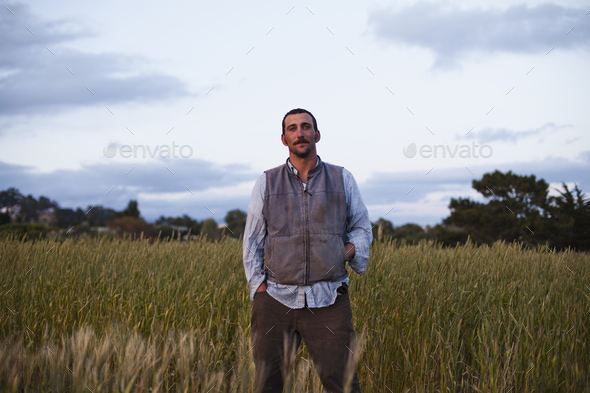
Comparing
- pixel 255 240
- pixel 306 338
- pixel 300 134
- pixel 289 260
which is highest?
pixel 300 134

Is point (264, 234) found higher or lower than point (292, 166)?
lower

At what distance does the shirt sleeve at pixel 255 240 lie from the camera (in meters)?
2.60

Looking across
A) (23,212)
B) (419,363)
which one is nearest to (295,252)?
(419,363)

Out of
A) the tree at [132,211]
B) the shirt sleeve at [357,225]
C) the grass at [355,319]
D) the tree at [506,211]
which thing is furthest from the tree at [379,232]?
the tree at [132,211]

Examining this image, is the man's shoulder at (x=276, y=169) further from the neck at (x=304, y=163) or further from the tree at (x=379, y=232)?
the tree at (x=379, y=232)

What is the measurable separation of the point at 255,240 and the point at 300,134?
77cm

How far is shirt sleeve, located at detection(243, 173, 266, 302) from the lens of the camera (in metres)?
2.60

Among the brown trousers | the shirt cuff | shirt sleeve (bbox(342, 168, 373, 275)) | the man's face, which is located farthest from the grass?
the man's face

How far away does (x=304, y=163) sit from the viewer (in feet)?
8.74

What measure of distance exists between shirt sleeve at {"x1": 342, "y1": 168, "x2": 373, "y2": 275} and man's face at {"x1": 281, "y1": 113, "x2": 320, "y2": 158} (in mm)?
316

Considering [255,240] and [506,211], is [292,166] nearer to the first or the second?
[255,240]

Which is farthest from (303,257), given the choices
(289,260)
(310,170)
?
(310,170)

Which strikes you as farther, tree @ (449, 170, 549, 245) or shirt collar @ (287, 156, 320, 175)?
tree @ (449, 170, 549, 245)

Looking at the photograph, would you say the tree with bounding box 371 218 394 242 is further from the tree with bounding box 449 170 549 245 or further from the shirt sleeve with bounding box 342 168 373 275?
the tree with bounding box 449 170 549 245
